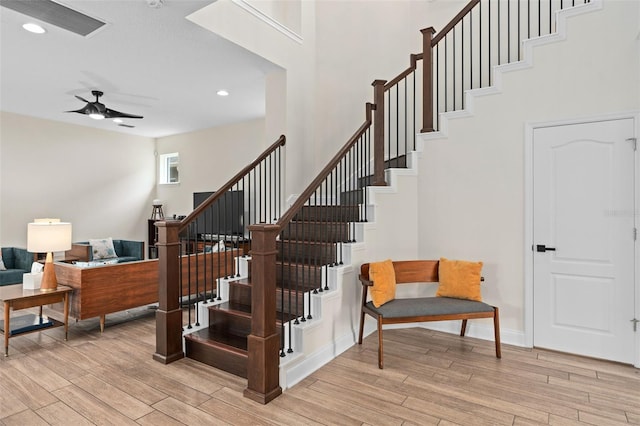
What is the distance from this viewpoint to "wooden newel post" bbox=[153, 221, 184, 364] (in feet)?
10.7

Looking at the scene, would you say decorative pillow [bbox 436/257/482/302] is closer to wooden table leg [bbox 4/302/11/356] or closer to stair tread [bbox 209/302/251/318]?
stair tread [bbox 209/302/251/318]

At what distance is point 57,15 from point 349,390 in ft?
13.5

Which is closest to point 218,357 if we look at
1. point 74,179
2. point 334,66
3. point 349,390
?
point 349,390

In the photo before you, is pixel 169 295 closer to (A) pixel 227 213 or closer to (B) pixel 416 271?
(B) pixel 416 271

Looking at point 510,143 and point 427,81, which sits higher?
point 427,81

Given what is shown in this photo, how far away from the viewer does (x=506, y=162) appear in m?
3.68

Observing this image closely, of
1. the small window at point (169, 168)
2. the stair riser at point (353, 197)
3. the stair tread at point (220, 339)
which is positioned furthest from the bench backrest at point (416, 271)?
the small window at point (169, 168)

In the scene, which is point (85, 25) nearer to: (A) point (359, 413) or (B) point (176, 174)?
(A) point (359, 413)

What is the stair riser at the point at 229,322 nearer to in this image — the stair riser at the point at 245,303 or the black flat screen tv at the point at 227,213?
the stair riser at the point at 245,303

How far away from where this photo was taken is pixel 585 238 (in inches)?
131

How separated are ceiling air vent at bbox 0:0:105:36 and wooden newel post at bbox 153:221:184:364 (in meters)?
2.09

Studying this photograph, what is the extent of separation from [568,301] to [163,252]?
145 inches

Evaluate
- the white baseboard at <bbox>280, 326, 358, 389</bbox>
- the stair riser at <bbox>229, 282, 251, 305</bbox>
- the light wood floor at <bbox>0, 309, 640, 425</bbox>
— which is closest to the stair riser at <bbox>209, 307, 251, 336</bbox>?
the stair riser at <bbox>229, 282, 251, 305</bbox>

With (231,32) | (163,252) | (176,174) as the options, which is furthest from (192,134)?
(163,252)
